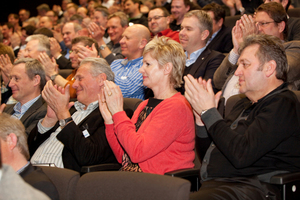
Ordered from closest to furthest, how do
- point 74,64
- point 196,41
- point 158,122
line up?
point 158,122 < point 196,41 < point 74,64

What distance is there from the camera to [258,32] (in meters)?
2.61

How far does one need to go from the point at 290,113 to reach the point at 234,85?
39.3 inches

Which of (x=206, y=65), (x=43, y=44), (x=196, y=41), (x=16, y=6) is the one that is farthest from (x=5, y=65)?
(x=16, y=6)

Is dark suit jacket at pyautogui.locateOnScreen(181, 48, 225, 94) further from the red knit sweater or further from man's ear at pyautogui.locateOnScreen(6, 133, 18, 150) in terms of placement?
man's ear at pyautogui.locateOnScreen(6, 133, 18, 150)

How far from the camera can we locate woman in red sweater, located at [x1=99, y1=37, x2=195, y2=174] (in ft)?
5.73

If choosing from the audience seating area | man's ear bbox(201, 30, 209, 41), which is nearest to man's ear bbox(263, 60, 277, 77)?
the audience seating area

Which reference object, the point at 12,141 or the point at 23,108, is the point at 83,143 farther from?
the point at 23,108

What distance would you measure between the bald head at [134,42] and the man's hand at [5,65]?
4.39 ft

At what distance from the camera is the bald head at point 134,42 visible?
3.42 m

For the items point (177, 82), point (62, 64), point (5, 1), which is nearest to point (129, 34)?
point (62, 64)

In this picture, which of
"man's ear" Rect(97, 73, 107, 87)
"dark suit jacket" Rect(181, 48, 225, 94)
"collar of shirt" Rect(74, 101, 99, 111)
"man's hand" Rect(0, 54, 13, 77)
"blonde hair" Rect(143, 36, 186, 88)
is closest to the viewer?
"blonde hair" Rect(143, 36, 186, 88)

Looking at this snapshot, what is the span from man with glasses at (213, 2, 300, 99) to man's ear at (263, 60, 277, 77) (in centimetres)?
67

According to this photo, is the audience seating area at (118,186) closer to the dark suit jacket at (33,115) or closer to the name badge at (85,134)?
the name badge at (85,134)

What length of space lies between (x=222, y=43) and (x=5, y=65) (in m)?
2.45
